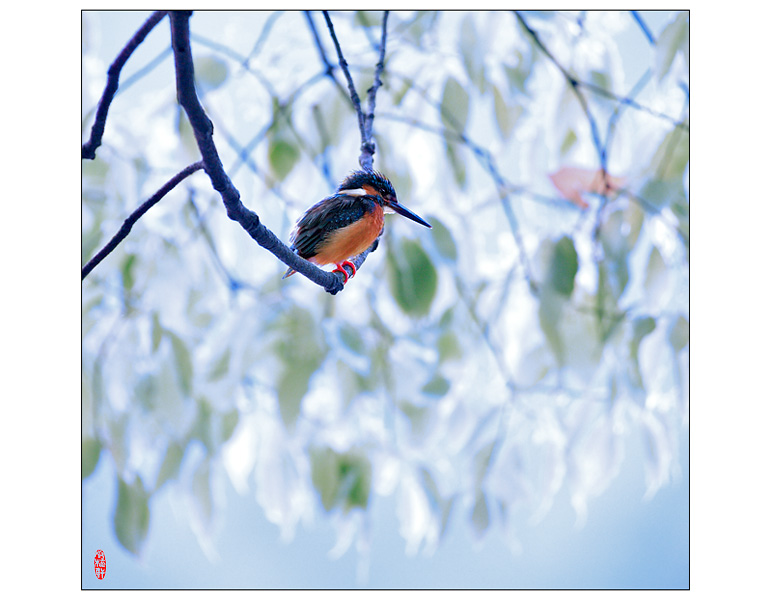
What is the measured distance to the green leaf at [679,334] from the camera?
116 cm

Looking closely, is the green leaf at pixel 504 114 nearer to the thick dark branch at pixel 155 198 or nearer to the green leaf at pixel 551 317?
the green leaf at pixel 551 317

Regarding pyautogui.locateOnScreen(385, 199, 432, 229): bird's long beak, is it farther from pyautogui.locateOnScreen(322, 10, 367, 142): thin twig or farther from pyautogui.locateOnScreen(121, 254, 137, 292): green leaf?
pyautogui.locateOnScreen(121, 254, 137, 292): green leaf

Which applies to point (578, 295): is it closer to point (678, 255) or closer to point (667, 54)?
point (678, 255)

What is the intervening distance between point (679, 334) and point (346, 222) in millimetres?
682

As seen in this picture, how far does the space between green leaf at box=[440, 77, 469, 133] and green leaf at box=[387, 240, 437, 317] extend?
25 cm

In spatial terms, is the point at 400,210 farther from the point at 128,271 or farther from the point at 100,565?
the point at 100,565

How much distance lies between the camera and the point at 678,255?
1.18m

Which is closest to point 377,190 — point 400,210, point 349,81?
point 400,210

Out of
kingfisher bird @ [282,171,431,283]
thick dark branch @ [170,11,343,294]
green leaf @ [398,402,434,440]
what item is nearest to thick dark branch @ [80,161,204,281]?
thick dark branch @ [170,11,343,294]

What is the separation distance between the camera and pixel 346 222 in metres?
0.97

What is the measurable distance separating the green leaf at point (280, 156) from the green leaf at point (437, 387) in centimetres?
50

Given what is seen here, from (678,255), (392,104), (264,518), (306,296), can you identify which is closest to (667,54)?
(678,255)

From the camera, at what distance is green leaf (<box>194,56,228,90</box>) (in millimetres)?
1170
